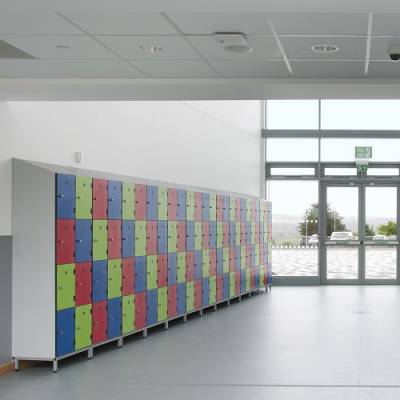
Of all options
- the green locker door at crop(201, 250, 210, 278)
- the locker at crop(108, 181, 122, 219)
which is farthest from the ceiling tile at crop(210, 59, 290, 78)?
the green locker door at crop(201, 250, 210, 278)

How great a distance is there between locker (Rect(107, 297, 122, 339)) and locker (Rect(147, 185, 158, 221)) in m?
1.38

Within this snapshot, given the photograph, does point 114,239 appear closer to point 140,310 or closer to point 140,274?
point 140,274

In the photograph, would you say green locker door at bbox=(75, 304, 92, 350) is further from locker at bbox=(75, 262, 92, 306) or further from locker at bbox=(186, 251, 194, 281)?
locker at bbox=(186, 251, 194, 281)

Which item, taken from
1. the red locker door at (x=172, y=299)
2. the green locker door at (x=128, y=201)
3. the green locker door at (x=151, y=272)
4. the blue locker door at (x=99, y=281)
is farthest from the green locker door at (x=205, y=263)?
the blue locker door at (x=99, y=281)

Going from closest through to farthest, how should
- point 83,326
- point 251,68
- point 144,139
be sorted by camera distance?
point 251,68, point 83,326, point 144,139

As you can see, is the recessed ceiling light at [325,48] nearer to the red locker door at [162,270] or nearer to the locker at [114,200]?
the locker at [114,200]

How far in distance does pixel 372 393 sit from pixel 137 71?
361 cm

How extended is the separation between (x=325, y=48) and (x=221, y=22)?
106 centimetres

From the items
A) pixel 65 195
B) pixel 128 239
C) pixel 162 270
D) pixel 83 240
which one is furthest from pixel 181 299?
pixel 65 195

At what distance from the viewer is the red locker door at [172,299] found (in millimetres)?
9195

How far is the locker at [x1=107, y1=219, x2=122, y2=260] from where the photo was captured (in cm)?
755

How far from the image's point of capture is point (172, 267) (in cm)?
937

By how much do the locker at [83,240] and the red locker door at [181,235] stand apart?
105 inches

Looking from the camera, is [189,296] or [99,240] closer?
[99,240]
